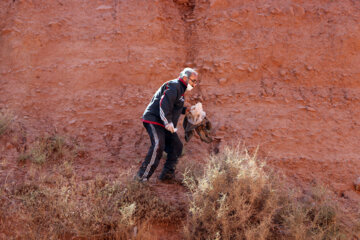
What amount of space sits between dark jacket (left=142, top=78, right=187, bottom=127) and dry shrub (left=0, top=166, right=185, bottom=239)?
934 millimetres

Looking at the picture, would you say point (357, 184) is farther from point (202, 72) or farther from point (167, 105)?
point (202, 72)

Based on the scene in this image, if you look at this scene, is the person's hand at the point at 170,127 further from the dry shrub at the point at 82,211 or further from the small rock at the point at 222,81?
the small rock at the point at 222,81

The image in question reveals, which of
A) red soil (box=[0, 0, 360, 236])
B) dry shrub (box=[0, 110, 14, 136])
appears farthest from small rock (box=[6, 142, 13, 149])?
dry shrub (box=[0, 110, 14, 136])

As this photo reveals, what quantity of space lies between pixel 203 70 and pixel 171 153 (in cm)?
271

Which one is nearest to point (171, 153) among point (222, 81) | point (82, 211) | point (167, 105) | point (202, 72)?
point (167, 105)

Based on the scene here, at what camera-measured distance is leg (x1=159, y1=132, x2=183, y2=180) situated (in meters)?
4.75

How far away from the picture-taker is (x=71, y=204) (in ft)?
12.2

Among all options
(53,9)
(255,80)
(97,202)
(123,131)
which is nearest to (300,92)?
(255,80)

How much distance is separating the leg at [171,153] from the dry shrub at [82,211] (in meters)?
0.60

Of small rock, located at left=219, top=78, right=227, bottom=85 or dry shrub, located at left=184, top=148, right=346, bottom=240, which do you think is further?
small rock, located at left=219, top=78, right=227, bottom=85

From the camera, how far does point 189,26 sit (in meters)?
7.61

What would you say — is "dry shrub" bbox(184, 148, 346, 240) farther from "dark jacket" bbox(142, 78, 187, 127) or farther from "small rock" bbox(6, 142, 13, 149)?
"small rock" bbox(6, 142, 13, 149)

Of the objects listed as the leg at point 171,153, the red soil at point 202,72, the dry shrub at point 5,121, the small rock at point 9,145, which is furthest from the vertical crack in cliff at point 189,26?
the small rock at point 9,145

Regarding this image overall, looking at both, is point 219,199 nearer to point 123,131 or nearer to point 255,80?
point 123,131
